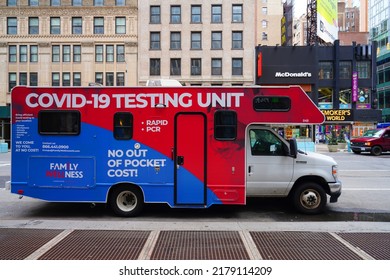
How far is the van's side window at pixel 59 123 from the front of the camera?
7.45 m

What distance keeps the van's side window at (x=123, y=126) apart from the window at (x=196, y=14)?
119ft

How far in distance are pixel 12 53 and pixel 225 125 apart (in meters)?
40.8

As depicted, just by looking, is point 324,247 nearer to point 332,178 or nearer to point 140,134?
point 332,178

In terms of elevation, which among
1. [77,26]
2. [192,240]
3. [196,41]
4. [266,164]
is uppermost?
[77,26]

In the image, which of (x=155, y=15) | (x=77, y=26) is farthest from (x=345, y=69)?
(x=77, y=26)

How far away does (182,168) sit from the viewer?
7391 mm

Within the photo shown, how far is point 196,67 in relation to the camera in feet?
135

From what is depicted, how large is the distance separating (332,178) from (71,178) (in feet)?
17.9

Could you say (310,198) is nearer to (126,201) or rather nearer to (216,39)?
(126,201)

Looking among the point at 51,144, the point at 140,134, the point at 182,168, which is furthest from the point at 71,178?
the point at 182,168

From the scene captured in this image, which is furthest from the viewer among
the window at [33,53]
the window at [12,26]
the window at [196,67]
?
the window at [196,67]

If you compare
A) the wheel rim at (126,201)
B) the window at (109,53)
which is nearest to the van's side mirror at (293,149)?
the wheel rim at (126,201)

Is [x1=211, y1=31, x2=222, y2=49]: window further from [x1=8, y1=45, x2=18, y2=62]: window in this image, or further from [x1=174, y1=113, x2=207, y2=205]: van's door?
[x1=174, y1=113, x2=207, y2=205]: van's door

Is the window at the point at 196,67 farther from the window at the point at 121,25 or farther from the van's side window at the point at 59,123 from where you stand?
the van's side window at the point at 59,123
